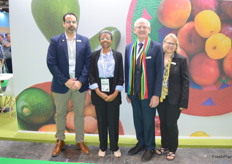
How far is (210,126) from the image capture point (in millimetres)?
3051

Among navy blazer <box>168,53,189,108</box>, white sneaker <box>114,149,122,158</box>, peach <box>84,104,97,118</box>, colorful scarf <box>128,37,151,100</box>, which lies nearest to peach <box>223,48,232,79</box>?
navy blazer <box>168,53,189,108</box>

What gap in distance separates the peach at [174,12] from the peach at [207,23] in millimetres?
163

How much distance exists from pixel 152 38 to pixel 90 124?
1517 mm

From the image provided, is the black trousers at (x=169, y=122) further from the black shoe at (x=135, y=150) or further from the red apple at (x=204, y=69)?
the red apple at (x=204, y=69)

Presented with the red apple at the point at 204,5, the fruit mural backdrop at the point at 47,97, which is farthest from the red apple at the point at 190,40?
the fruit mural backdrop at the point at 47,97

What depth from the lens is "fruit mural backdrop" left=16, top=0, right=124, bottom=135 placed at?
2863 millimetres

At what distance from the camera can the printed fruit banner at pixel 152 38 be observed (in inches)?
110

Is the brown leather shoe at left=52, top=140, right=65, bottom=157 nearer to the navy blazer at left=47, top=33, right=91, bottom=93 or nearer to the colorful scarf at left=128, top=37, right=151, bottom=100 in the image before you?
the navy blazer at left=47, top=33, right=91, bottom=93

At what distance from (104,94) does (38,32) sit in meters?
1.40

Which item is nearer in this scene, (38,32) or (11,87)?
(38,32)

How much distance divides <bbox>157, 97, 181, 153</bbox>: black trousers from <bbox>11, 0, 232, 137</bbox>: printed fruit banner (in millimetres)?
591

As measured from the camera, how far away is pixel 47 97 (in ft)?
10.2

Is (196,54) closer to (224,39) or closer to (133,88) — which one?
(224,39)

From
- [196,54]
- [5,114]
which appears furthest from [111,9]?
[5,114]
